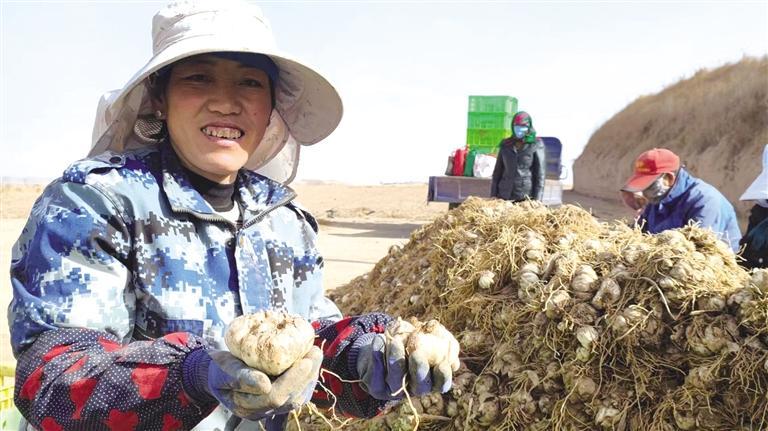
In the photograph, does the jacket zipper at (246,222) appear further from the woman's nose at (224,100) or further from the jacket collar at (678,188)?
the jacket collar at (678,188)

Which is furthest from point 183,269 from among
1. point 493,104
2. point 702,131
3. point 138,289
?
point 702,131

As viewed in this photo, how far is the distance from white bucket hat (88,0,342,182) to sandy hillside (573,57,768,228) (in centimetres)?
1594

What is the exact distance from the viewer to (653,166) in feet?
15.2

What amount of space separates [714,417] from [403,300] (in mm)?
2099

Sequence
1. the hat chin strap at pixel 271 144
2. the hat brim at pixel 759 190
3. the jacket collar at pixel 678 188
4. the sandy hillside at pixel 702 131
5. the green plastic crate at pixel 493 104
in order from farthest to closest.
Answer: the sandy hillside at pixel 702 131
the green plastic crate at pixel 493 104
the jacket collar at pixel 678 188
the hat brim at pixel 759 190
the hat chin strap at pixel 271 144

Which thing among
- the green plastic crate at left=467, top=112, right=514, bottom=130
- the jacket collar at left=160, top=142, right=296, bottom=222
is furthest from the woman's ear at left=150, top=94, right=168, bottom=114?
the green plastic crate at left=467, top=112, right=514, bottom=130

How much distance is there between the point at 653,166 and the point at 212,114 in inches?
156

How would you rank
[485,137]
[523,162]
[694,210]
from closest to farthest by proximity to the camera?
[694,210]
[523,162]
[485,137]

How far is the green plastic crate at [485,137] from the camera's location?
→ 46.1ft

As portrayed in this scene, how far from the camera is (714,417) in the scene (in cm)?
235

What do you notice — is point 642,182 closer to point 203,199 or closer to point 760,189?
point 760,189

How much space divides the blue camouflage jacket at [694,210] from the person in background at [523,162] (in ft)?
A: 9.23

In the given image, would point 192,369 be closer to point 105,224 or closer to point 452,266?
point 105,224

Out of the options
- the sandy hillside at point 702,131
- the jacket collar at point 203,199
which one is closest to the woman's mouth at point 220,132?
the jacket collar at point 203,199
